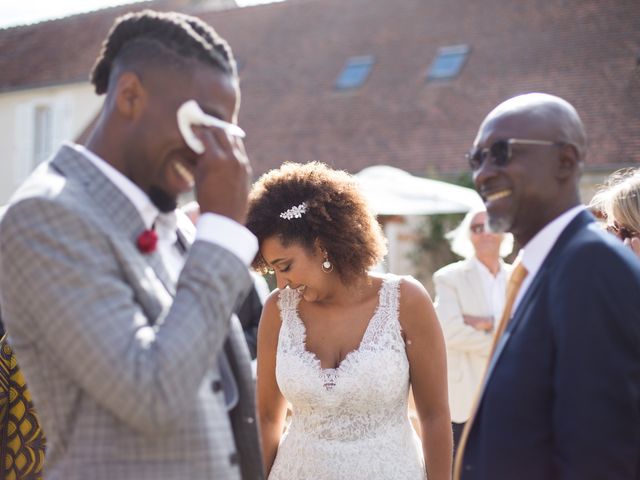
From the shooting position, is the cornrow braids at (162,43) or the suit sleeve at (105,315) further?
the cornrow braids at (162,43)

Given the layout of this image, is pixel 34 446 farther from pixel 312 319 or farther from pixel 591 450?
pixel 591 450

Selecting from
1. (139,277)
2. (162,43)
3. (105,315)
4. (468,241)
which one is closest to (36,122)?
(468,241)

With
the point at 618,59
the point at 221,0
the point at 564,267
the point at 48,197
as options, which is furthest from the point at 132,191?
the point at 221,0

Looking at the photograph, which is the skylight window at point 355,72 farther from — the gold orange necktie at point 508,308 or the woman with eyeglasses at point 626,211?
the gold orange necktie at point 508,308

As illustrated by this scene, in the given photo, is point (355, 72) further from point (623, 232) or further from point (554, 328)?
point (554, 328)

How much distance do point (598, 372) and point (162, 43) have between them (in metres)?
1.40

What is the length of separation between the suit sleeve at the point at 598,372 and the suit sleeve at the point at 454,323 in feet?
11.8

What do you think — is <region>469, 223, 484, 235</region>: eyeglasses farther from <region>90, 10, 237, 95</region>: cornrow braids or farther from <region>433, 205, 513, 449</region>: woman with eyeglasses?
<region>90, 10, 237, 95</region>: cornrow braids

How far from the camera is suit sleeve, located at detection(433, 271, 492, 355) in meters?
5.90

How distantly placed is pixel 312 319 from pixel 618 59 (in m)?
16.0

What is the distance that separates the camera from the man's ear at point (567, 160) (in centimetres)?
239

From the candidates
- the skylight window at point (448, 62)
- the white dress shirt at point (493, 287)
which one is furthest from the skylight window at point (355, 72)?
the white dress shirt at point (493, 287)

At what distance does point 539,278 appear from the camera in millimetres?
2320

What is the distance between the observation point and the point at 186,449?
1991 millimetres
